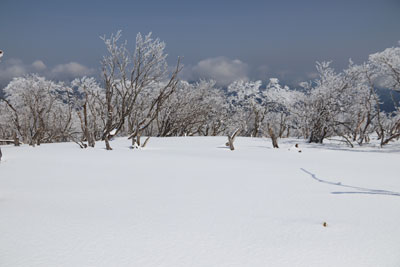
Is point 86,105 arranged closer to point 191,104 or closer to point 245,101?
point 191,104

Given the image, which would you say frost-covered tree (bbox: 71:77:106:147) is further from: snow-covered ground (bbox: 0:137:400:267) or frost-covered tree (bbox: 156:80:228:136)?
frost-covered tree (bbox: 156:80:228:136)

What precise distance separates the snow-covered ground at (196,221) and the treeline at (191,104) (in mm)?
4722

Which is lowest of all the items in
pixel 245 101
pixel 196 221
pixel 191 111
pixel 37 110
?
pixel 196 221

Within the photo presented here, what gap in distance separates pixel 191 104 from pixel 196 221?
22085mm

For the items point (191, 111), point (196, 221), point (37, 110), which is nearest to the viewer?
point (196, 221)

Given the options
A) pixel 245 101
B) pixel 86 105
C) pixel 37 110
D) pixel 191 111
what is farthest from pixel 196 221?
pixel 245 101

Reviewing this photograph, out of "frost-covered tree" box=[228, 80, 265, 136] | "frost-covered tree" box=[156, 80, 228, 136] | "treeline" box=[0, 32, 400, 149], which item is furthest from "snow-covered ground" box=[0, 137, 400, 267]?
"frost-covered tree" box=[228, 80, 265, 136]

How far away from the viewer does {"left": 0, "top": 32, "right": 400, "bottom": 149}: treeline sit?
873cm

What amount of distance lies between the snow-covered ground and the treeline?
4722mm

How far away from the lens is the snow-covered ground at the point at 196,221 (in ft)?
4.69

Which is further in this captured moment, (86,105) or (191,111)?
(191,111)

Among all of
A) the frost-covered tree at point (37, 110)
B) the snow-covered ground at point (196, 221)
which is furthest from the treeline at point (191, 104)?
the snow-covered ground at point (196, 221)

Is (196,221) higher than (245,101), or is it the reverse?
(245,101)

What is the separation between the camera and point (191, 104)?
77.9 ft
